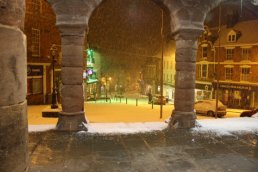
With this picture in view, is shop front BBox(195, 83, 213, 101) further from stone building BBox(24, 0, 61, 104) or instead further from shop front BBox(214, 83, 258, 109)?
stone building BBox(24, 0, 61, 104)

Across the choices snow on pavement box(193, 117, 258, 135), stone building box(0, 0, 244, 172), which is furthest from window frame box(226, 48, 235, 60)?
stone building box(0, 0, 244, 172)

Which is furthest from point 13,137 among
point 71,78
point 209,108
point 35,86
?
point 35,86

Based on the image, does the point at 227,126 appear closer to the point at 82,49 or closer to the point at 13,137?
the point at 82,49

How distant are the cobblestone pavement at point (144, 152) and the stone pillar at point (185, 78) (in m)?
0.70

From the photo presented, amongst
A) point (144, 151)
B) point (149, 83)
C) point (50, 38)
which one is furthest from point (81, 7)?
point (149, 83)

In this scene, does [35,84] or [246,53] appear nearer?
[35,84]

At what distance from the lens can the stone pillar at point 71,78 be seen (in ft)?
21.4

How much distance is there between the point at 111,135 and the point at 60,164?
1.96 meters

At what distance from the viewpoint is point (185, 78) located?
717cm

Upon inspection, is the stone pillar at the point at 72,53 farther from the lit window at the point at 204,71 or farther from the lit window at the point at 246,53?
the lit window at the point at 204,71

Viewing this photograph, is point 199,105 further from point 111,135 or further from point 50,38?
point 111,135

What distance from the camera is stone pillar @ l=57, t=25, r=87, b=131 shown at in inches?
257

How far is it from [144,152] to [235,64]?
Result: 29059mm

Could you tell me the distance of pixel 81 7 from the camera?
637cm
